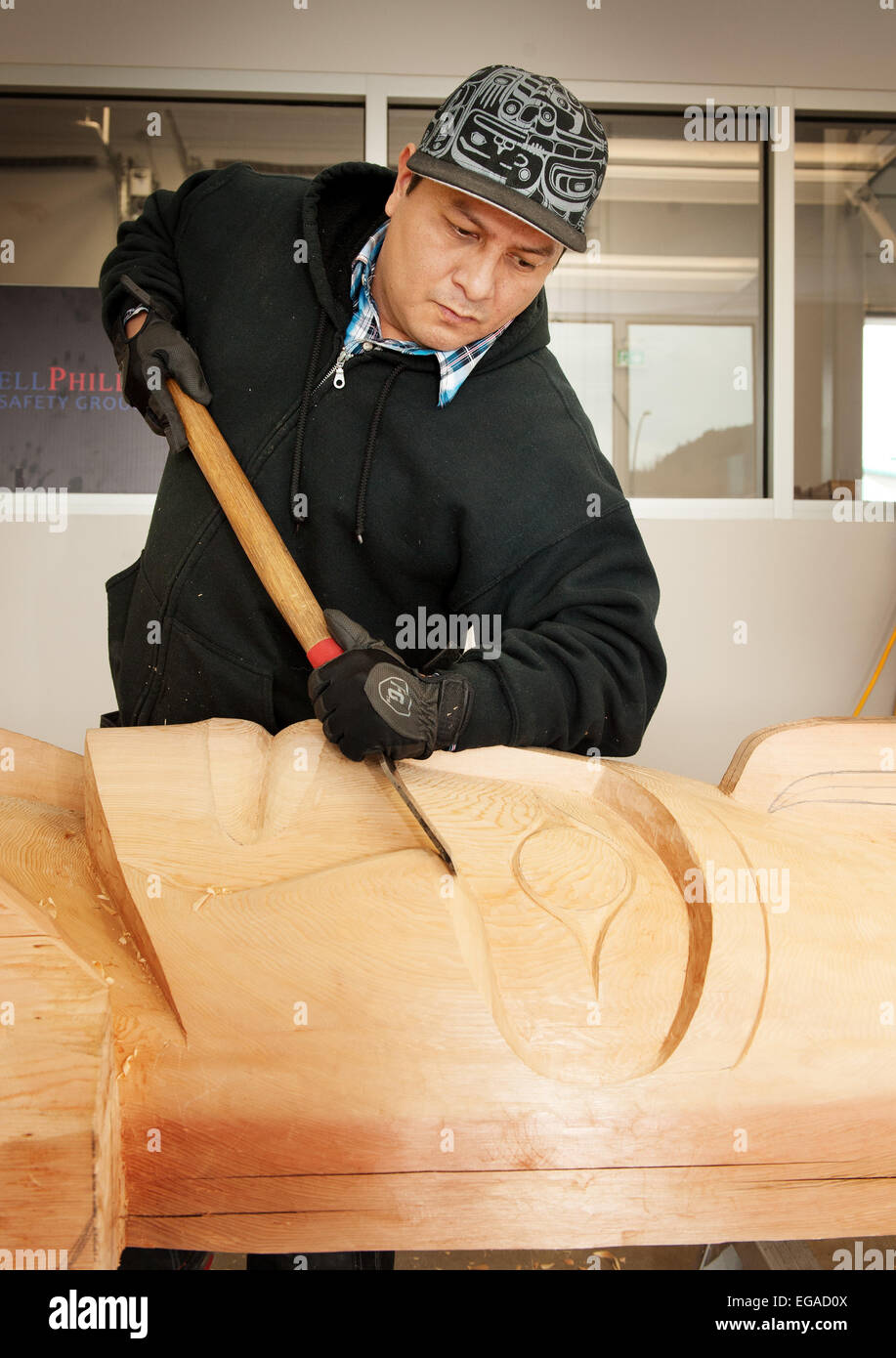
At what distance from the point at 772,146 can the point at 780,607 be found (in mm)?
1637

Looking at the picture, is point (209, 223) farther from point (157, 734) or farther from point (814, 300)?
point (814, 300)

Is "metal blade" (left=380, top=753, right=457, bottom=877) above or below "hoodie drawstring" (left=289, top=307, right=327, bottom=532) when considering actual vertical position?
below

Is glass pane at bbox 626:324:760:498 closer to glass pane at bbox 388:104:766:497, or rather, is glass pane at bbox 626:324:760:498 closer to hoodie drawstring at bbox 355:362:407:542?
glass pane at bbox 388:104:766:497

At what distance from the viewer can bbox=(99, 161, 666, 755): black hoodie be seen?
5.50ft

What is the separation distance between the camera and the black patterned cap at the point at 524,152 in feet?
4.88

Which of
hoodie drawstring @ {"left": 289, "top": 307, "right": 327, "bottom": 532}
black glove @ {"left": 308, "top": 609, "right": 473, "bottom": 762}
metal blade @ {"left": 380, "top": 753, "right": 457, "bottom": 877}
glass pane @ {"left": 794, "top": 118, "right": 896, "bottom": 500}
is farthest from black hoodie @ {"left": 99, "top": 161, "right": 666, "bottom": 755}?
glass pane @ {"left": 794, "top": 118, "right": 896, "bottom": 500}

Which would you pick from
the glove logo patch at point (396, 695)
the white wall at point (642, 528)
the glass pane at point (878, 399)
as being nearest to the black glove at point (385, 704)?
the glove logo patch at point (396, 695)

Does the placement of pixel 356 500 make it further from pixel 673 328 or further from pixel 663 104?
pixel 663 104

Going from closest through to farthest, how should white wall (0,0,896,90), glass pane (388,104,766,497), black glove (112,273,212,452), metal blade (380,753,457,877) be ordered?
1. metal blade (380,753,457,877)
2. black glove (112,273,212,452)
3. white wall (0,0,896,90)
4. glass pane (388,104,766,497)

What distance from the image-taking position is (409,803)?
4.30ft

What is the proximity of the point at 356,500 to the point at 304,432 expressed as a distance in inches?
5.9

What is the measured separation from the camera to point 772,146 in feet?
12.8

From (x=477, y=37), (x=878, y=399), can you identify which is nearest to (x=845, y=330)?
(x=878, y=399)

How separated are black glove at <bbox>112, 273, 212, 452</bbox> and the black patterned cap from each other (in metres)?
0.54
